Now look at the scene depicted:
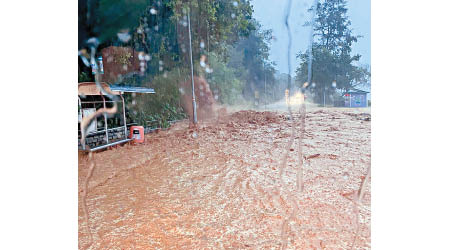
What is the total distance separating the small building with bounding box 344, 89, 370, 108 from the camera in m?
1.26

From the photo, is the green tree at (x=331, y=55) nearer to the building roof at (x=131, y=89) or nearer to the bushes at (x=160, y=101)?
the bushes at (x=160, y=101)

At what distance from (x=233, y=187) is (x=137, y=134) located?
66 centimetres

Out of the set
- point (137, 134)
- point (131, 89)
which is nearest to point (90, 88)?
point (131, 89)

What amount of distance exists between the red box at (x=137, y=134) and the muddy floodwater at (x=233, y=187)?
0.11 ft

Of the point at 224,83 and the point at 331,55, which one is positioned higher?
the point at 331,55

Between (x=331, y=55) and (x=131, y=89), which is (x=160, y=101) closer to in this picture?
(x=131, y=89)

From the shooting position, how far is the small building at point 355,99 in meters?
1.26

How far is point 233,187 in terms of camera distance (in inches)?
53.2

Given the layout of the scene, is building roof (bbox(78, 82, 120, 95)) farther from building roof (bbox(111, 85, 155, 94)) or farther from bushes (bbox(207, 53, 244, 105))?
bushes (bbox(207, 53, 244, 105))

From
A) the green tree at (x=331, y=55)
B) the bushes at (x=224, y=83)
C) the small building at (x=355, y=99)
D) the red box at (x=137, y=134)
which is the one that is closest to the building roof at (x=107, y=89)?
the red box at (x=137, y=134)

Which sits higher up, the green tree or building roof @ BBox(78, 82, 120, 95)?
the green tree

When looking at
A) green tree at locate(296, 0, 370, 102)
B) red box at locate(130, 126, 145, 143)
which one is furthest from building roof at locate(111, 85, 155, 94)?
green tree at locate(296, 0, 370, 102)

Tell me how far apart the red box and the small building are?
44.7 inches
